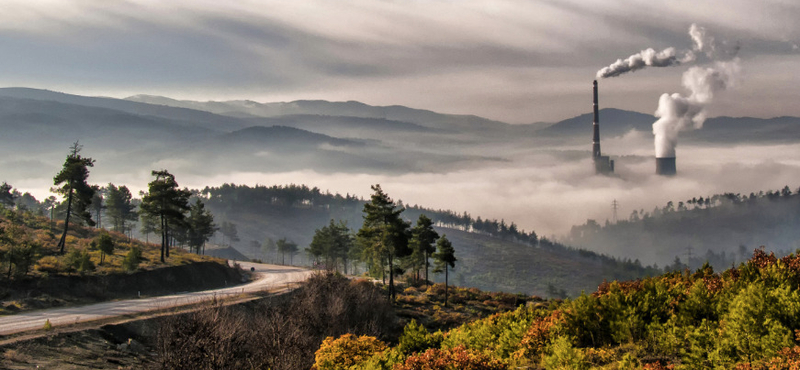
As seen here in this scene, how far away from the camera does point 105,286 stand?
2466 inches

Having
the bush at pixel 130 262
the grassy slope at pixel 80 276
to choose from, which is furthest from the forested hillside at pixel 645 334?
the bush at pixel 130 262

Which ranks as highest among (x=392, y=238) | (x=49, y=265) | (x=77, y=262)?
(x=392, y=238)

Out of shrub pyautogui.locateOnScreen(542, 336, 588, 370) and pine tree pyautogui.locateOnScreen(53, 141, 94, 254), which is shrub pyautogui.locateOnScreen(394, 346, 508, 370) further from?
pine tree pyautogui.locateOnScreen(53, 141, 94, 254)

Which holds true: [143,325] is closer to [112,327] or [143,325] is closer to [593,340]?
[112,327]

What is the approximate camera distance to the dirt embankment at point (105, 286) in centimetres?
5250

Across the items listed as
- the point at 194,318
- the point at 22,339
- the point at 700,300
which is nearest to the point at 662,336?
the point at 700,300

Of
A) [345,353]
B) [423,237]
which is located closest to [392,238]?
[423,237]

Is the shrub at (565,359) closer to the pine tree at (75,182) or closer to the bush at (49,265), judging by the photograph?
the bush at (49,265)

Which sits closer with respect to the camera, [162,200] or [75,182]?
[75,182]

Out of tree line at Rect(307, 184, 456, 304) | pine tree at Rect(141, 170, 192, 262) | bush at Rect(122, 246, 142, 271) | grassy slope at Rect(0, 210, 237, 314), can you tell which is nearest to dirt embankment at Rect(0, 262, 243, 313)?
grassy slope at Rect(0, 210, 237, 314)

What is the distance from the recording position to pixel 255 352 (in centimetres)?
2781

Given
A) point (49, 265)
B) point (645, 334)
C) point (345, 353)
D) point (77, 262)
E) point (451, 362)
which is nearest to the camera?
point (451, 362)

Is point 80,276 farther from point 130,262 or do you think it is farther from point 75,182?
point 75,182

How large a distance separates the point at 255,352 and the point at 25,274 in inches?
1580
